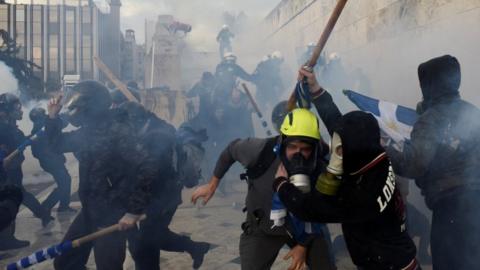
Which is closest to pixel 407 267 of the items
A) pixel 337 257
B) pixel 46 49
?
pixel 337 257

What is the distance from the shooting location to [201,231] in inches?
230

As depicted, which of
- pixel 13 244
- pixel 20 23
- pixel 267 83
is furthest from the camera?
pixel 20 23

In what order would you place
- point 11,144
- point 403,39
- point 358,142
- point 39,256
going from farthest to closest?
point 403,39 < point 11,144 < point 39,256 < point 358,142

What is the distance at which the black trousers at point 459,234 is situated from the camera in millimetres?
2799

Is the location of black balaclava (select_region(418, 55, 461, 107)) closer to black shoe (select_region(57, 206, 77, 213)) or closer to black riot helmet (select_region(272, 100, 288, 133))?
black riot helmet (select_region(272, 100, 288, 133))

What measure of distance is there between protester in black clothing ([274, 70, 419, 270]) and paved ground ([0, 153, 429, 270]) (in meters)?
2.31

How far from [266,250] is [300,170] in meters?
0.85

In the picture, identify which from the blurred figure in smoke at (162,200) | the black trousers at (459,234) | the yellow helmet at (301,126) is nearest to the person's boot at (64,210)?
the blurred figure in smoke at (162,200)

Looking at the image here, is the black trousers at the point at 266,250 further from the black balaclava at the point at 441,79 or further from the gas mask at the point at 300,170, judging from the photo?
the black balaclava at the point at 441,79

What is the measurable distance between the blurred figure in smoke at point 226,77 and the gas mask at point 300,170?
5.65 metres

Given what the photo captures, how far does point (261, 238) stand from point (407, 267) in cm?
103

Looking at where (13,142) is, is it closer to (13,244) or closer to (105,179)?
(13,244)

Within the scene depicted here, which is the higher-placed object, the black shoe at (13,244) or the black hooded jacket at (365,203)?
the black hooded jacket at (365,203)

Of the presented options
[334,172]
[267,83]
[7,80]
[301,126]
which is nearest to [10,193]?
[301,126]
